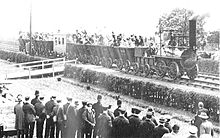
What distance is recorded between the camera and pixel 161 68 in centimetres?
2016

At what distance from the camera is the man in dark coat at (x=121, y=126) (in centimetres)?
856

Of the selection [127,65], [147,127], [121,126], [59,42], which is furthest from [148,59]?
[59,42]

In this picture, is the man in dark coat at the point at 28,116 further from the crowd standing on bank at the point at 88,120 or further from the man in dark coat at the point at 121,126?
the man in dark coat at the point at 121,126

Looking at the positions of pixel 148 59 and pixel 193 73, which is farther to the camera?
pixel 148 59

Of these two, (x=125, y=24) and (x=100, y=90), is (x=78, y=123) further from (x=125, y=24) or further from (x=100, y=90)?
(x=125, y=24)

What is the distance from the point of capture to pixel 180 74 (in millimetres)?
19438

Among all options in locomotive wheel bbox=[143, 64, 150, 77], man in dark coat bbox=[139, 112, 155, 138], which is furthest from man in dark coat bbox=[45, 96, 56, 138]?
locomotive wheel bbox=[143, 64, 150, 77]

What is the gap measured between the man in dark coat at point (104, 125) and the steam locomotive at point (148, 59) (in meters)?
10.5

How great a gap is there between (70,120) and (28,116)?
119cm

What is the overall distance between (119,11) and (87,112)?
59.4 feet

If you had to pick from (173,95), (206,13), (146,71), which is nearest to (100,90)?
(146,71)

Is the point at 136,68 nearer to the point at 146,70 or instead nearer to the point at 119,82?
the point at 146,70

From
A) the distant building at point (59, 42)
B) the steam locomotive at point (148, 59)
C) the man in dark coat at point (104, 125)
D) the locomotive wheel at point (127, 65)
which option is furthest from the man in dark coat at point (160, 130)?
the distant building at point (59, 42)

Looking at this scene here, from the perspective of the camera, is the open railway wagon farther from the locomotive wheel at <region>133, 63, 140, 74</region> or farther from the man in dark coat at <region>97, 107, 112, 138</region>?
the man in dark coat at <region>97, 107, 112, 138</region>
